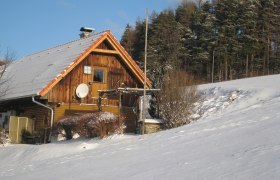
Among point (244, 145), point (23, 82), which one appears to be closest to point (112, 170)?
point (244, 145)

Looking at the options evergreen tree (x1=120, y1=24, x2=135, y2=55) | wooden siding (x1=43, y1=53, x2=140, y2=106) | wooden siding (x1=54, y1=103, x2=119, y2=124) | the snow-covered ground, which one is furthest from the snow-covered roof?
evergreen tree (x1=120, y1=24, x2=135, y2=55)

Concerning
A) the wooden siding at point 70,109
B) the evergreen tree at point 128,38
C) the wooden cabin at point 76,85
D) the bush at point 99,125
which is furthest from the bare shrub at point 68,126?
the evergreen tree at point 128,38

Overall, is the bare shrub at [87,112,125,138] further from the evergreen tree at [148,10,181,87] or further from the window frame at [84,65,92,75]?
the evergreen tree at [148,10,181,87]

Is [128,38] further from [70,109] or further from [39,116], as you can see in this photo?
[70,109]

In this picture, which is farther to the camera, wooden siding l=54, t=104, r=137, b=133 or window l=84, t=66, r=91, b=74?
window l=84, t=66, r=91, b=74

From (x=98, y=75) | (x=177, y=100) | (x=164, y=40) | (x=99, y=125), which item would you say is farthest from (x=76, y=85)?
(x=164, y=40)

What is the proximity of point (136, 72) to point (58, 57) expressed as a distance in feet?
16.5

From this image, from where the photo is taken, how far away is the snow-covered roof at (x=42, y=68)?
24.8 meters

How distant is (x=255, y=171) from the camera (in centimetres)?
786

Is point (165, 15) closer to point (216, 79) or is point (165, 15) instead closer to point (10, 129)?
point (216, 79)

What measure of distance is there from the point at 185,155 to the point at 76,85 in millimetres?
15681

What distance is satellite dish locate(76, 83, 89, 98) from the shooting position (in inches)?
987

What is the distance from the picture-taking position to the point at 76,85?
25.6 metres

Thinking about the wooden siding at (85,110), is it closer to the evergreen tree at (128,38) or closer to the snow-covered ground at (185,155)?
the snow-covered ground at (185,155)
